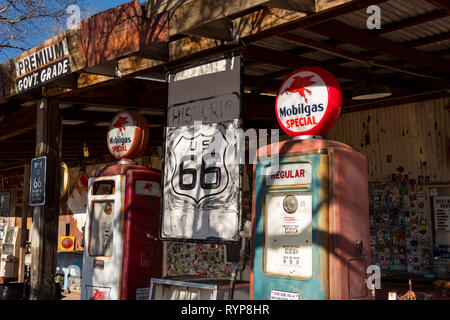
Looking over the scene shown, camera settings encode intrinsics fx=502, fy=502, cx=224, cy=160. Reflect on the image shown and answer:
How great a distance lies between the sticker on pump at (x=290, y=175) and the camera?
3680 millimetres

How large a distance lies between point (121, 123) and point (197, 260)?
3.65 m

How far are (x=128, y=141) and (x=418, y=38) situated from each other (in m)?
3.38

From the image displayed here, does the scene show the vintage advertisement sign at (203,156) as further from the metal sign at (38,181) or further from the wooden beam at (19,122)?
the wooden beam at (19,122)

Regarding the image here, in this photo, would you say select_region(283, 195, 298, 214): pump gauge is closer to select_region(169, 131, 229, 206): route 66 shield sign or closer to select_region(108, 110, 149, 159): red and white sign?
select_region(169, 131, 229, 206): route 66 shield sign

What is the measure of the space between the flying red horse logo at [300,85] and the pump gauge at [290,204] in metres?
0.75

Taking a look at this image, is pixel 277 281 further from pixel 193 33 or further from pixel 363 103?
pixel 363 103

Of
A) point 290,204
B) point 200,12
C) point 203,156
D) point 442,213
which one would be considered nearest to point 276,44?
point 200,12

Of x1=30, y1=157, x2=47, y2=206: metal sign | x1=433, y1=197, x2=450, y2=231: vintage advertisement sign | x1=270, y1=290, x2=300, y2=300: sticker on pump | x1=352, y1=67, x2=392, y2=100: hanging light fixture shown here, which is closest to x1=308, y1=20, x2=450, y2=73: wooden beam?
x1=352, y1=67, x2=392, y2=100: hanging light fixture

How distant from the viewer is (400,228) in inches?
263

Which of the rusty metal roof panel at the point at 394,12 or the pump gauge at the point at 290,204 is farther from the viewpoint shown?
the rusty metal roof panel at the point at 394,12

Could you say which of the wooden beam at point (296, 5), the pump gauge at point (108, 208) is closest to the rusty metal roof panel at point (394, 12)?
the wooden beam at point (296, 5)

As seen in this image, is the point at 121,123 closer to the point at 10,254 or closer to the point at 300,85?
the point at 300,85

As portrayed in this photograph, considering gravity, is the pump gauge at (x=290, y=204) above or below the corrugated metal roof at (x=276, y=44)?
below

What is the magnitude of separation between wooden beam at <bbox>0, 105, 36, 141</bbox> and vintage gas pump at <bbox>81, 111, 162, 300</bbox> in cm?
216
